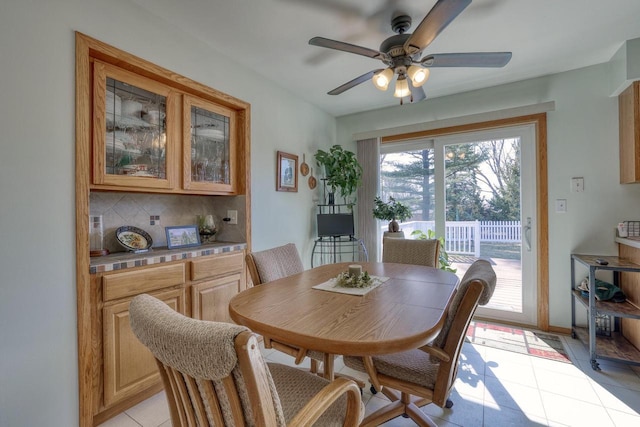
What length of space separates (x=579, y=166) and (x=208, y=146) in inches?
132

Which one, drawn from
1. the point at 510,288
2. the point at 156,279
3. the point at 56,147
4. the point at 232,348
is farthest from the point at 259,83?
the point at 510,288

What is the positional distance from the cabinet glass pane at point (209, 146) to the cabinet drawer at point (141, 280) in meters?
0.73

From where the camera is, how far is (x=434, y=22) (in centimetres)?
136

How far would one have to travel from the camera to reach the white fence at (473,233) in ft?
9.98

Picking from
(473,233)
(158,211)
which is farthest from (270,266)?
(473,233)

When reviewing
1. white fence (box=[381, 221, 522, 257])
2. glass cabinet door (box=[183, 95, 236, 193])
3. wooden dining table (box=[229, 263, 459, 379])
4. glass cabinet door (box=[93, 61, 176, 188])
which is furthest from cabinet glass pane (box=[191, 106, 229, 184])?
white fence (box=[381, 221, 522, 257])

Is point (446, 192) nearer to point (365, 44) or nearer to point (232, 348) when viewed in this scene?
point (365, 44)

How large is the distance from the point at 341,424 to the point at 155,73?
222 cm

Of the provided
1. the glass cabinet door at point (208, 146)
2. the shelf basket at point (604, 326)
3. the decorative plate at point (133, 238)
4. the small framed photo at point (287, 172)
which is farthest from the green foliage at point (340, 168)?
the shelf basket at point (604, 326)

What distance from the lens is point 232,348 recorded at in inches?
24.0

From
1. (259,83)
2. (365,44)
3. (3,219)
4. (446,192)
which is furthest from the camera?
(446,192)

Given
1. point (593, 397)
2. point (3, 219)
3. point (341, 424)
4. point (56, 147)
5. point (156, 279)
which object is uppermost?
point (56, 147)

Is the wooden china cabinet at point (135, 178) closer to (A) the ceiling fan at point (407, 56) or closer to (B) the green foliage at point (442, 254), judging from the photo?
(A) the ceiling fan at point (407, 56)

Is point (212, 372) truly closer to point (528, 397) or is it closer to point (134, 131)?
point (134, 131)
